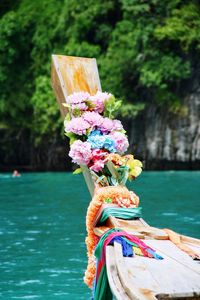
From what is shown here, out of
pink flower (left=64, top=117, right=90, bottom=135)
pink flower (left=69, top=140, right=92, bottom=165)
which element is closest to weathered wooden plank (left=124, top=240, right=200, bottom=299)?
pink flower (left=69, top=140, right=92, bottom=165)

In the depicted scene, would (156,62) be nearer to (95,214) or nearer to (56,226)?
(56,226)

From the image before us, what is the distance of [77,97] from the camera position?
6.99m

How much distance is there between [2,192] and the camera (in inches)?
980

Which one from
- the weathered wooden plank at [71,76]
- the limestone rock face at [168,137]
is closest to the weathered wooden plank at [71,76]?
the weathered wooden plank at [71,76]

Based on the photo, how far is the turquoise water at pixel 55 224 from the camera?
9.92 metres

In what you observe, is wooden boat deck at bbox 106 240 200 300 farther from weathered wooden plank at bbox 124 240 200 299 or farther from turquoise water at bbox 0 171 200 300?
turquoise water at bbox 0 171 200 300

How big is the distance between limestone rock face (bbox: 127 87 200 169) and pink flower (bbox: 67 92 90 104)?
2762 cm

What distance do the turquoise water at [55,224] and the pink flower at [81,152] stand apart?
9.21 feet

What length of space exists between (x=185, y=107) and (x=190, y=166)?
2.93 metres

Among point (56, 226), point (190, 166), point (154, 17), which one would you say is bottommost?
point (190, 166)

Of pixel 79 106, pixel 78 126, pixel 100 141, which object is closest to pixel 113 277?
pixel 100 141

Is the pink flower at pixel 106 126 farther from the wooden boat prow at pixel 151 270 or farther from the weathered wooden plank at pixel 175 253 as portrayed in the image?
the weathered wooden plank at pixel 175 253

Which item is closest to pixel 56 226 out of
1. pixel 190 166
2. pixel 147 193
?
pixel 147 193

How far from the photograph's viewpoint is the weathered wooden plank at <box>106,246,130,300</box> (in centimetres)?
432
